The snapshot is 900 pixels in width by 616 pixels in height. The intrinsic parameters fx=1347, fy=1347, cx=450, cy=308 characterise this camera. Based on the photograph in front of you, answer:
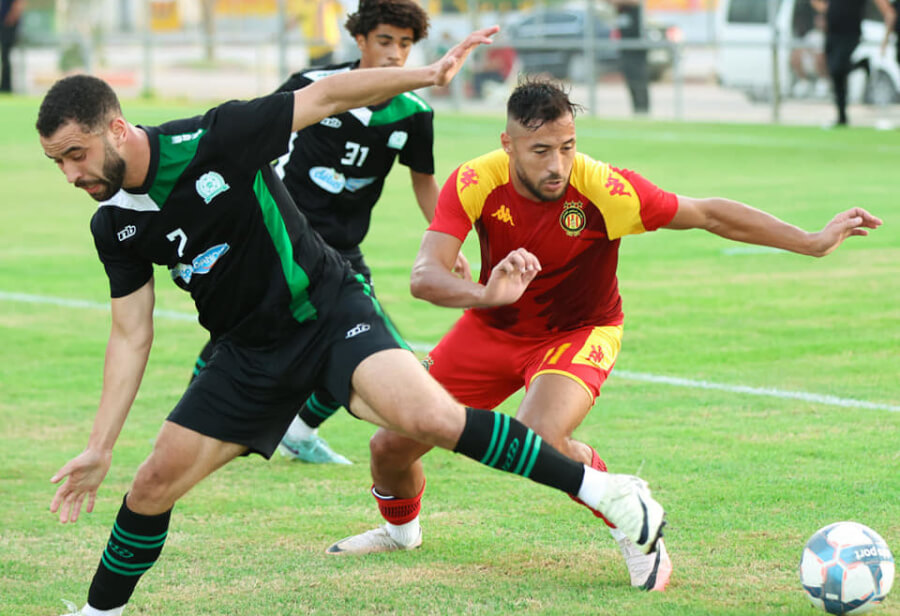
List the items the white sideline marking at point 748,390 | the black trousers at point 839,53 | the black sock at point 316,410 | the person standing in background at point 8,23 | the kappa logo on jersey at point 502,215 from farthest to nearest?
the person standing in background at point 8,23 → the black trousers at point 839,53 → the white sideline marking at point 748,390 → the black sock at point 316,410 → the kappa logo on jersey at point 502,215

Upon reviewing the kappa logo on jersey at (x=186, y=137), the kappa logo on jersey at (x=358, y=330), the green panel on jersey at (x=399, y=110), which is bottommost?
the kappa logo on jersey at (x=358, y=330)

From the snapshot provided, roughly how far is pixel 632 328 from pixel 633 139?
13.5 metres

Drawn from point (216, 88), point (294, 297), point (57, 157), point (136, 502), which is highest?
point (57, 157)

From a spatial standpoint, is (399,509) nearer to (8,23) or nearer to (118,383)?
(118,383)

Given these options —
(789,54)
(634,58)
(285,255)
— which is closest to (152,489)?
(285,255)

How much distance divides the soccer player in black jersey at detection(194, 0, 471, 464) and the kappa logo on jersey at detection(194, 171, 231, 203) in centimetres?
214

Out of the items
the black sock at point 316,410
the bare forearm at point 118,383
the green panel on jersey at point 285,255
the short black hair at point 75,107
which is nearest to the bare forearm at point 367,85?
the green panel on jersey at point 285,255

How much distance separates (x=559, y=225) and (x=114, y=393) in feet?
5.99

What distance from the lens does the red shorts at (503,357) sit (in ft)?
17.4

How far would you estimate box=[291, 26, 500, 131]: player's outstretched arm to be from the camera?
4.57m

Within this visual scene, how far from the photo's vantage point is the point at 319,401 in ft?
22.0

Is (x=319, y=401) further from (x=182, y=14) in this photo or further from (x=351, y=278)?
(x=182, y=14)

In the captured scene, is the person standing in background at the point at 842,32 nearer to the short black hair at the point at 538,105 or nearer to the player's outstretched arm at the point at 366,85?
the short black hair at the point at 538,105

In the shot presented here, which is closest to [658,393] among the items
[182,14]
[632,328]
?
[632,328]
